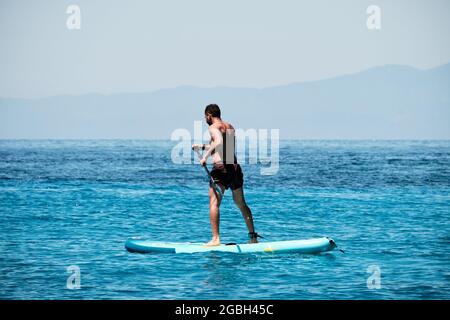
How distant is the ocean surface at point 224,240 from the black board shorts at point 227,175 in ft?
4.01

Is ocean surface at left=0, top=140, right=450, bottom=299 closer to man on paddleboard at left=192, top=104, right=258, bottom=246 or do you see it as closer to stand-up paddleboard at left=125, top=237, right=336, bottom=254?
stand-up paddleboard at left=125, top=237, right=336, bottom=254

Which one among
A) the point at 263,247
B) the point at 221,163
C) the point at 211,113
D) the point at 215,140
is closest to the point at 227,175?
the point at 221,163

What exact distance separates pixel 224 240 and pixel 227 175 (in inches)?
121

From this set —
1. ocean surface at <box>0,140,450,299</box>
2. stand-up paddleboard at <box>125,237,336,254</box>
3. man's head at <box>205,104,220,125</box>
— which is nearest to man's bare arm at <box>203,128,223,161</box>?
man's head at <box>205,104,220,125</box>

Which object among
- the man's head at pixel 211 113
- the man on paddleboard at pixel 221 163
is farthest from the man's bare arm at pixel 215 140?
the man's head at pixel 211 113

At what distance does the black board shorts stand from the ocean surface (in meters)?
A: 1.22

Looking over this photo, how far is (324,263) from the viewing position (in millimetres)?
13789

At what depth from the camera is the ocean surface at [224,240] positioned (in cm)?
1200

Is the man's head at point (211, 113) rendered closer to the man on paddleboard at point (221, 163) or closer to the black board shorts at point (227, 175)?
the man on paddleboard at point (221, 163)

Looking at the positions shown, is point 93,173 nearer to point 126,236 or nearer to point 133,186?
point 133,186

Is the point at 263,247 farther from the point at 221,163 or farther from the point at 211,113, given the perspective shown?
the point at 211,113

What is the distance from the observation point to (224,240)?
55.5ft
